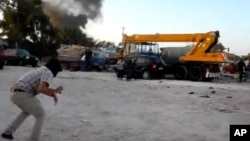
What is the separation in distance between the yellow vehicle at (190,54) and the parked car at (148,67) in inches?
41.3

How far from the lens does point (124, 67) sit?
29562mm

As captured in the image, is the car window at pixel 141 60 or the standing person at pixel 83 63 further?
the standing person at pixel 83 63

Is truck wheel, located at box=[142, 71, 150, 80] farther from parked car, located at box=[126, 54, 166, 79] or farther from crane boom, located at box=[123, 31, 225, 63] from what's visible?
crane boom, located at box=[123, 31, 225, 63]

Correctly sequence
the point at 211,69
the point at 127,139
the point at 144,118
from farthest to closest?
1. the point at 211,69
2. the point at 144,118
3. the point at 127,139

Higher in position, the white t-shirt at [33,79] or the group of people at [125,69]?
the white t-shirt at [33,79]

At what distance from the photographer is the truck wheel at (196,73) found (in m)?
31.7

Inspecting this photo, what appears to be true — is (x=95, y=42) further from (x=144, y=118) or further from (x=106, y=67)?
(x=144, y=118)

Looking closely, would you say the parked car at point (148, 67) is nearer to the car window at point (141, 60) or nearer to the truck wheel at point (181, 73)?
the car window at point (141, 60)

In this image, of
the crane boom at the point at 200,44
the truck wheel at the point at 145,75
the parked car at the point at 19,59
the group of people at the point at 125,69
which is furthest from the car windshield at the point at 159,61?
the parked car at the point at 19,59

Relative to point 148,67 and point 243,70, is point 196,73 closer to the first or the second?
point 148,67

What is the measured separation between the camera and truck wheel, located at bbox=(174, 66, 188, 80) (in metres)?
32.6

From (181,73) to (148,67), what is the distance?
241cm

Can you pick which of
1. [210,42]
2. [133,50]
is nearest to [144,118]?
[210,42]

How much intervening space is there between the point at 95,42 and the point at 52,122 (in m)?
92.0
